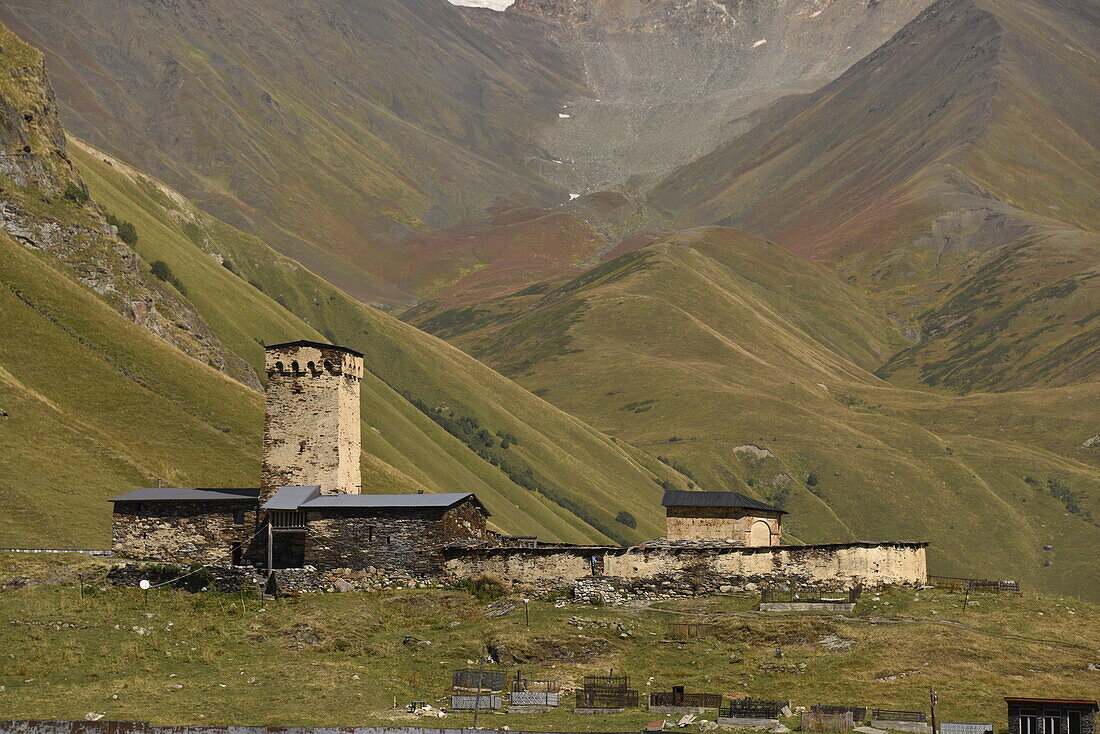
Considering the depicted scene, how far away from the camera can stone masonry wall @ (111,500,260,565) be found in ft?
201

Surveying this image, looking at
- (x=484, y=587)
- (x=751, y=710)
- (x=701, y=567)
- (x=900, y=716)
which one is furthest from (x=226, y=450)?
(x=900, y=716)

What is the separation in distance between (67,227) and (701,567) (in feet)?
395

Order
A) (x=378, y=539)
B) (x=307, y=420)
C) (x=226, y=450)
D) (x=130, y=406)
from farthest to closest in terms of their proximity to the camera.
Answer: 1. (x=130, y=406)
2. (x=226, y=450)
3. (x=307, y=420)
4. (x=378, y=539)

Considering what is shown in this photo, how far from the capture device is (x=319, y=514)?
191 ft

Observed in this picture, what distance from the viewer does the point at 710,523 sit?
68.7 meters

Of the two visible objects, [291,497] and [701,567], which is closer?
[701,567]

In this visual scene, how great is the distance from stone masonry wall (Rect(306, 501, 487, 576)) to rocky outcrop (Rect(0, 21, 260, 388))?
319 ft

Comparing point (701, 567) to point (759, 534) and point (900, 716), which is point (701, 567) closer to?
point (759, 534)

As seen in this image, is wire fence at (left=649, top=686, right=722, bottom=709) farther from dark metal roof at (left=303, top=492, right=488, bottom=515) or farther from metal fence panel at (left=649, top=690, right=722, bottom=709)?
dark metal roof at (left=303, top=492, right=488, bottom=515)

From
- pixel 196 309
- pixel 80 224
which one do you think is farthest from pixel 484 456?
pixel 80 224

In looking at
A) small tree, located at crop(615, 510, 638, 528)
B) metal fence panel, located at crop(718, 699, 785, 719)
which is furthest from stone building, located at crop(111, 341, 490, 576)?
small tree, located at crop(615, 510, 638, 528)

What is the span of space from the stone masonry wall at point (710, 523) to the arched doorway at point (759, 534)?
32 cm

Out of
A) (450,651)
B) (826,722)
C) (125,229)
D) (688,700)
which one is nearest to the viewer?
(826,722)

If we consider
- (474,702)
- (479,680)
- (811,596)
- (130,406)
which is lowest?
(474,702)
